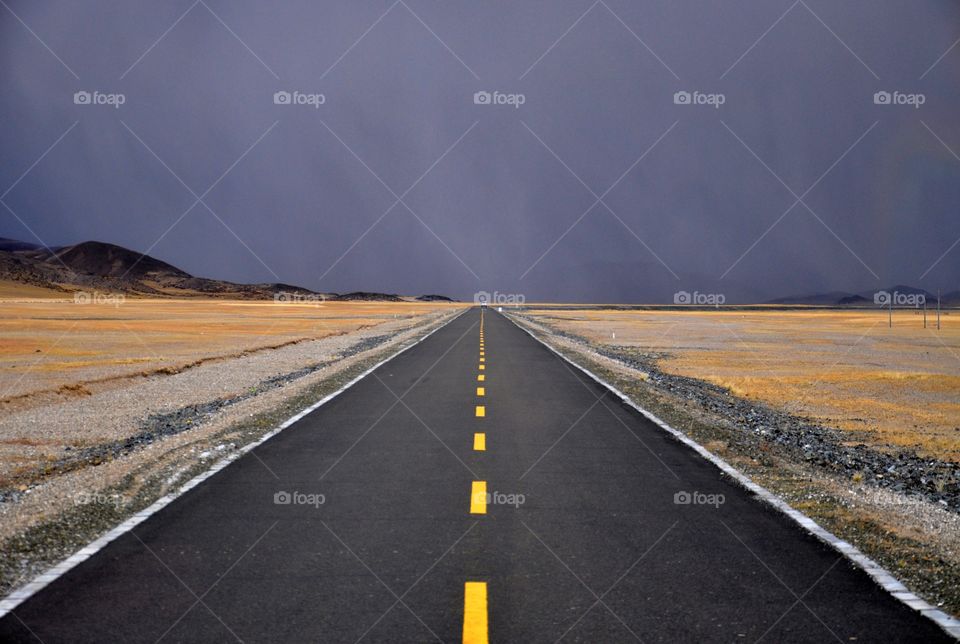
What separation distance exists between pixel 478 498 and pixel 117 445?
6.96 metres

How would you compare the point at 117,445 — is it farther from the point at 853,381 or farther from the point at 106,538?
the point at 853,381

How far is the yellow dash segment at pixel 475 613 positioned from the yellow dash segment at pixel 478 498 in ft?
6.19

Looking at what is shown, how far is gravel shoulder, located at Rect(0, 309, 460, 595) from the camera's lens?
21.4ft

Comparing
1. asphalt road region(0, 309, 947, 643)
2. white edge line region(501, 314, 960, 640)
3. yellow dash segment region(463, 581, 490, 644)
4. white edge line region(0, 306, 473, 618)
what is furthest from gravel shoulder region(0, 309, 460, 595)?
white edge line region(501, 314, 960, 640)

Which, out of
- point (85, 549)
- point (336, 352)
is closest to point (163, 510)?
point (85, 549)

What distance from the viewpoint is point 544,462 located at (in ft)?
30.6

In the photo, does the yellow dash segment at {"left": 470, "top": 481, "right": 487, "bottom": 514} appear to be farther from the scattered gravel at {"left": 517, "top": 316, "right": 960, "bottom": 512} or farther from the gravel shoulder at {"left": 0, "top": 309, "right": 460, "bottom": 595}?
the scattered gravel at {"left": 517, "top": 316, "right": 960, "bottom": 512}

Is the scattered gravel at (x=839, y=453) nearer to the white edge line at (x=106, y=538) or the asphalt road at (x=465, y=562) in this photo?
the asphalt road at (x=465, y=562)

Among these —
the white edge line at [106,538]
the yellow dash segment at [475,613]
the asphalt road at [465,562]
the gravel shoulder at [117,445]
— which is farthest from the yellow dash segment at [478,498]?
the gravel shoulder at [117,445]

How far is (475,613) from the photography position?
4.59 m

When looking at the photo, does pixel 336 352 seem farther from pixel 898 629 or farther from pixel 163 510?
pixel 898 629

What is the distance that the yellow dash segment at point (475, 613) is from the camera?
13.9 ft

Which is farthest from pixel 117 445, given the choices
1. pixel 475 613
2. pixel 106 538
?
pixel 475 613

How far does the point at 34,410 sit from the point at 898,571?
637 inches
